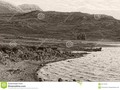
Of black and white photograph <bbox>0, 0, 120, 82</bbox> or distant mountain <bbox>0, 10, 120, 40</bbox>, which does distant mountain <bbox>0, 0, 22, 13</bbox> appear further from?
distant mountain <bbox>0, 10, 120, 40</bbox>

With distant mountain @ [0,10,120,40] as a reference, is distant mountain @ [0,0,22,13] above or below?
above

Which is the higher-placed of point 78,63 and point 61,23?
point 61,23

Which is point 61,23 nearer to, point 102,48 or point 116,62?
point 102,48

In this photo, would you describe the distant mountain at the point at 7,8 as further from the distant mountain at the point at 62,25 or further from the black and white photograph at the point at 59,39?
the distant mountain at the point at 62,25

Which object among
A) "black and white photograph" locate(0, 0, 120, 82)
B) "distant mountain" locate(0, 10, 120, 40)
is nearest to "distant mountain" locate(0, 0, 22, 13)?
"black and white photograph" locate(0, 0, 120, 82)

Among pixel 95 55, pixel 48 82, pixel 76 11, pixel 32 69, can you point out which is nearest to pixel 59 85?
pixel 48 82

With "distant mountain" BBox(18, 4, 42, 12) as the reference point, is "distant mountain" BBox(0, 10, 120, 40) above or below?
below

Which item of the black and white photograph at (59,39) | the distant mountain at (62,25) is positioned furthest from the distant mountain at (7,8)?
the distant mountain at (62,25)
